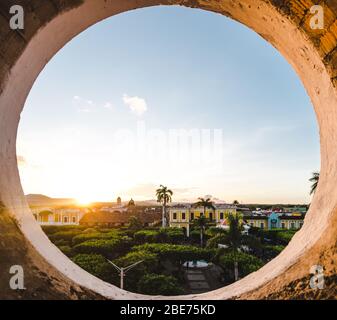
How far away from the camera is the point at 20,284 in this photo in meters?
1.57

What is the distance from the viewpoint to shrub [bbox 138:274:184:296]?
51.2 ft

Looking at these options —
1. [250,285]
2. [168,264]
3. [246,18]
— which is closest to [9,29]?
[246,18]

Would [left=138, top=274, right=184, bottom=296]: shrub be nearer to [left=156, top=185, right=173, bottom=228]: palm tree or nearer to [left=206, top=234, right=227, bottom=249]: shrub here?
[left=206, top=234, right=227, bottom=249]: shrub

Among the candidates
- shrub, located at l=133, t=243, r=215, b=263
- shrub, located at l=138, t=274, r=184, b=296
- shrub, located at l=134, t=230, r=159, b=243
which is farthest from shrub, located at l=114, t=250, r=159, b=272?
shrub, located at l=134, t=230, r=159, b=243

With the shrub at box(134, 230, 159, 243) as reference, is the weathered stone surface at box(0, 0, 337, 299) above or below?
above

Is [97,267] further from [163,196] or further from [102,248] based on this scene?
[163,196]

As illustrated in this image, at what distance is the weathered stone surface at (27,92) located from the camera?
5.03 feet

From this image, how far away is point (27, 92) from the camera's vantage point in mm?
1996

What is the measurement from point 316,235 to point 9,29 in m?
1.89

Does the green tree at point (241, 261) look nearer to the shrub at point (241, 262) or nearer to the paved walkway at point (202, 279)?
the shrub at point (241, 262)

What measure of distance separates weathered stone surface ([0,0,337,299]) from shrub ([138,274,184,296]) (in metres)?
14.7

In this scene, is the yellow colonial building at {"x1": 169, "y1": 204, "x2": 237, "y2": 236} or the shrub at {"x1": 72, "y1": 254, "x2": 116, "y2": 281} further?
the yellow colonial building at {"x1": 169, "y1": 204, "x2": 237, "y2": 236}

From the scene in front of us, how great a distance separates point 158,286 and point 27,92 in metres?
15.8
